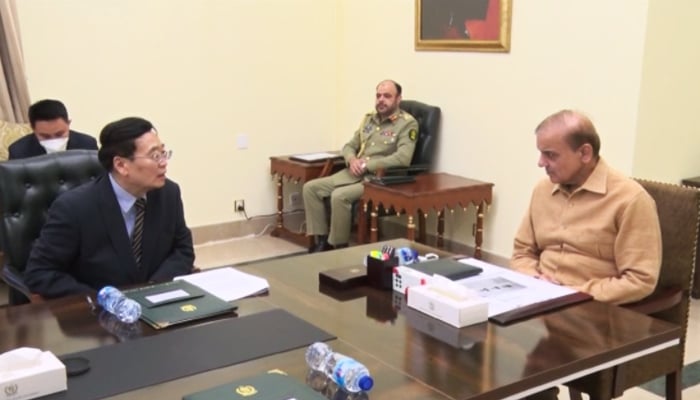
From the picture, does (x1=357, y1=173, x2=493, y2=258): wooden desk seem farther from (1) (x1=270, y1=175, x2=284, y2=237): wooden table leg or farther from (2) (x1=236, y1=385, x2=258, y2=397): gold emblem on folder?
(2) (x1=236, y1=385, x2=258, y2=397): gold emblem on folder

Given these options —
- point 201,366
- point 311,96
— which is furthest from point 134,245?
point 311,96

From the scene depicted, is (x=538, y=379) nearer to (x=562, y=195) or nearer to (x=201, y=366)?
(x=201, y=366)

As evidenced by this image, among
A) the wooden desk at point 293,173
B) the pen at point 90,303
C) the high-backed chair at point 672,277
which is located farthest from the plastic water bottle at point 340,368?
the wooden desk at point 293,173

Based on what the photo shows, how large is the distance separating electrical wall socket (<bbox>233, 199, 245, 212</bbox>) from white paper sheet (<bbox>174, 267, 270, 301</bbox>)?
3.24m

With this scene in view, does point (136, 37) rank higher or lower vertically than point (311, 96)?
higher

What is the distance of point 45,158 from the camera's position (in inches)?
100

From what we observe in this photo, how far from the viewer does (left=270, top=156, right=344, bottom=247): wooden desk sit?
5008mm

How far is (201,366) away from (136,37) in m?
3.71

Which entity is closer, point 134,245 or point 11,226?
point 134,245

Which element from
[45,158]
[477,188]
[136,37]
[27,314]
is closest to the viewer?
[27,314]

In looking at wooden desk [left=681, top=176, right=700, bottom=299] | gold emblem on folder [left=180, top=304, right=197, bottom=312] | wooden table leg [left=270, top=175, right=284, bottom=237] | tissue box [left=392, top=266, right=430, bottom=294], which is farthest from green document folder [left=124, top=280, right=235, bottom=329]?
wooden table leg [left=270, top=175, right=284, bottom=237]

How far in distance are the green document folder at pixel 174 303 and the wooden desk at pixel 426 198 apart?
2.40 meters

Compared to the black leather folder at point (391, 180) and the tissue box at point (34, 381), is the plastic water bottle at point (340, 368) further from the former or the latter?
the black leather folder at point (391, 180)

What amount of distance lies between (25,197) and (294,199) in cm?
319
